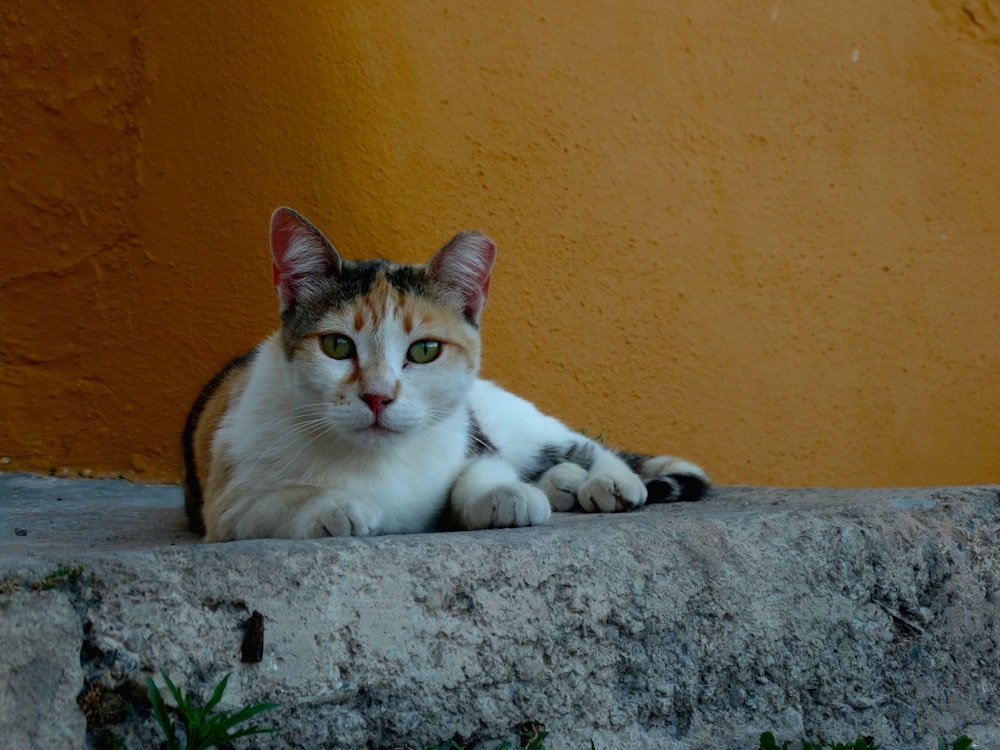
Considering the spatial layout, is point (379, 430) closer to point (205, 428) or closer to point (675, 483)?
point (205, 428)

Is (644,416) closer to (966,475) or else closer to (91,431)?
(966,475)

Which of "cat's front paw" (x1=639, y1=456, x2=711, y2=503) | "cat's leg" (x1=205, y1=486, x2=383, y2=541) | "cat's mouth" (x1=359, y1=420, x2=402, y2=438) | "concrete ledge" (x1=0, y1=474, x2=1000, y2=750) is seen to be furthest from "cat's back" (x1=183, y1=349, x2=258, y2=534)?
"cat's front paw" (x1=639, y1=456, x2=711, y2=503)

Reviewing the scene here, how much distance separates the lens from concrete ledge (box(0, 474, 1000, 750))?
1.77 metres

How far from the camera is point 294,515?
7.68ft

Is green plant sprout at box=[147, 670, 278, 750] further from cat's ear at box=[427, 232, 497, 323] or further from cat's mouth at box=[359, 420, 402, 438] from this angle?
cat's ear at box=[427, 232, 497, 323]

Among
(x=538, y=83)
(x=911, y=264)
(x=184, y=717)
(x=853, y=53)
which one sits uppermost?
(x=853, y=53)

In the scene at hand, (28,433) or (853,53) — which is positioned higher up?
(853,53)

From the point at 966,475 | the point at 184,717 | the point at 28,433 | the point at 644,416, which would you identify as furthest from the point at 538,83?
the point at 184,717

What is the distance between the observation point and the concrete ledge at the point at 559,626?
69.8 inches

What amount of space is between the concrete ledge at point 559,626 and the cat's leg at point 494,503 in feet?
0.39

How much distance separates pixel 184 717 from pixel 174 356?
2.62 meters

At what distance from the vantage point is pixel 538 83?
4.30 meters

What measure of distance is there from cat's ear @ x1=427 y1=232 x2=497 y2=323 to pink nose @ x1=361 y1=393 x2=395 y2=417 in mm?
507

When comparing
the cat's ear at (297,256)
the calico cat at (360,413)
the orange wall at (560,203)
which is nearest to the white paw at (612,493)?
the calico cat at (360,413)
